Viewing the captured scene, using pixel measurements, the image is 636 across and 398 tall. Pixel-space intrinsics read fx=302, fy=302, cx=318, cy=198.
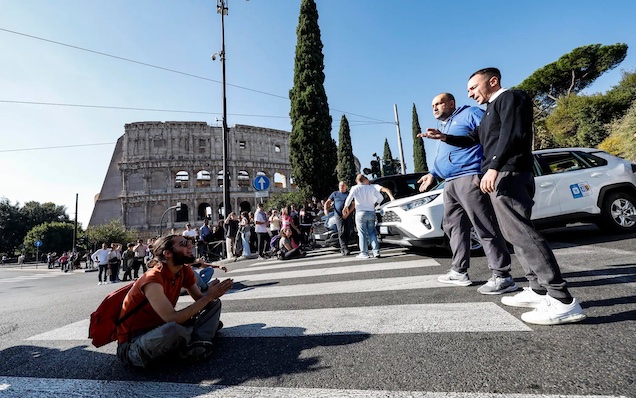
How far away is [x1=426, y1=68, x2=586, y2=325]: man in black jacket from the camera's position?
201 centimetres

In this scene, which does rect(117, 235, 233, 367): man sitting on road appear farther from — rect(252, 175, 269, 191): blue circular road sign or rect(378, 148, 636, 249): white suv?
rect(252, 175, 269, 191): blue circular road sign

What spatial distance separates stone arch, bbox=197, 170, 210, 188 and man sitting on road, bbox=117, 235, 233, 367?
168ft

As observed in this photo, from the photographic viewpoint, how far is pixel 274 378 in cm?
163

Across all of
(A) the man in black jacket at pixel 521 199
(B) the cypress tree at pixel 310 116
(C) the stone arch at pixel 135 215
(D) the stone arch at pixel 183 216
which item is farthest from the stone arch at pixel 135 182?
(A) the man in black jacket at pixel 521 199

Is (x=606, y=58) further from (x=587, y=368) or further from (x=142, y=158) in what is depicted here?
(x=142, y=158)

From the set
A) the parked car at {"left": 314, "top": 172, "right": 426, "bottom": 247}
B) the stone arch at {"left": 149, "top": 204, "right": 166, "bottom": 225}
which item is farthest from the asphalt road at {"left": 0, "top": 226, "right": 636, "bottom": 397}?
the stone arch at {"left": 149, "top": 204, "right": 166, "bottom": 225}

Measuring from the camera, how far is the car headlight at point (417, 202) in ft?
16.7

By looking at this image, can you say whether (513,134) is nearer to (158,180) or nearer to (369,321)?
(369,321)

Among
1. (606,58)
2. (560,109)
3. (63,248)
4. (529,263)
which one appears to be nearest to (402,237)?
(529,263)

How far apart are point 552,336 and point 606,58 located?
44.6m

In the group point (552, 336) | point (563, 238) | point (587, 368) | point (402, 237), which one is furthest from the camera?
point (563, 238)

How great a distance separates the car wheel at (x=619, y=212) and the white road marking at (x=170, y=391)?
5.90 meters

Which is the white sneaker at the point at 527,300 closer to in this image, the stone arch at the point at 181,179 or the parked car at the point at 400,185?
the parked car at the point at 400,185

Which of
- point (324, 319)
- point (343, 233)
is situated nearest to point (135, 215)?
point (343, 233)
